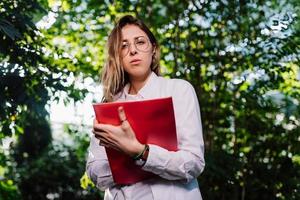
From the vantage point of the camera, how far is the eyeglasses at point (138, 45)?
1.72m

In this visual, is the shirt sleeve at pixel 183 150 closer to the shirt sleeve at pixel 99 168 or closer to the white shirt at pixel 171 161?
→ the white shirt at pixel 171 161

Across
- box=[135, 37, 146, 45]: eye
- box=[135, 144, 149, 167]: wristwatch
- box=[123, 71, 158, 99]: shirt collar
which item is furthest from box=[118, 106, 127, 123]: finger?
box=[135, 37, 146, 45]: eye

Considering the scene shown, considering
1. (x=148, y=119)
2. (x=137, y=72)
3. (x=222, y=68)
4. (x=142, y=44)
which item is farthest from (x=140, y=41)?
(x=222, y=68)

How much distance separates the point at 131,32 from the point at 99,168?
1.67 feet

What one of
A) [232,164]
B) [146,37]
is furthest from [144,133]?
[232,164]

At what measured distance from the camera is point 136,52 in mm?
1711

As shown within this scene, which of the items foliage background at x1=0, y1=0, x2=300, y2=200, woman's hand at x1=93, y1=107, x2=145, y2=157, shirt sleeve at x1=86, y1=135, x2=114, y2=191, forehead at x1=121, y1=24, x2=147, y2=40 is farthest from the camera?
foliage background at x1=0, y1=0, x2=300, y2=200

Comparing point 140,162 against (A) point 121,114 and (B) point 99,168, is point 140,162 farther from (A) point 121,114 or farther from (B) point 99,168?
(B) point 99,168

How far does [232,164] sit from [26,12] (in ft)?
6.22

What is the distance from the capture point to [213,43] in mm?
3902

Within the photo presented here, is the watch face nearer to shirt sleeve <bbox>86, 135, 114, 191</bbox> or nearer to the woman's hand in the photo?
the woman's hand

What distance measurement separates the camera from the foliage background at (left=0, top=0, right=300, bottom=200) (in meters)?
3.34

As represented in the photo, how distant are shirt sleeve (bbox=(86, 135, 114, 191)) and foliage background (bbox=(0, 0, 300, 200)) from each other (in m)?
→ 1.38

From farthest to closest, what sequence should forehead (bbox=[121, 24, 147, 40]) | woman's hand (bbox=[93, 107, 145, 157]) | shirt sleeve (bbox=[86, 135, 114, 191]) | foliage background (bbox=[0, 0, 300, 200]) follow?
foliage background (bbox=[0, 0, 300, 200]) < forehead (bbox=[121, 24, 147, 40]) < shirt sleeve (bbox=[86, 135, 114, 191]) < woman's hand (bbox=[93, 107, 145, 157])
